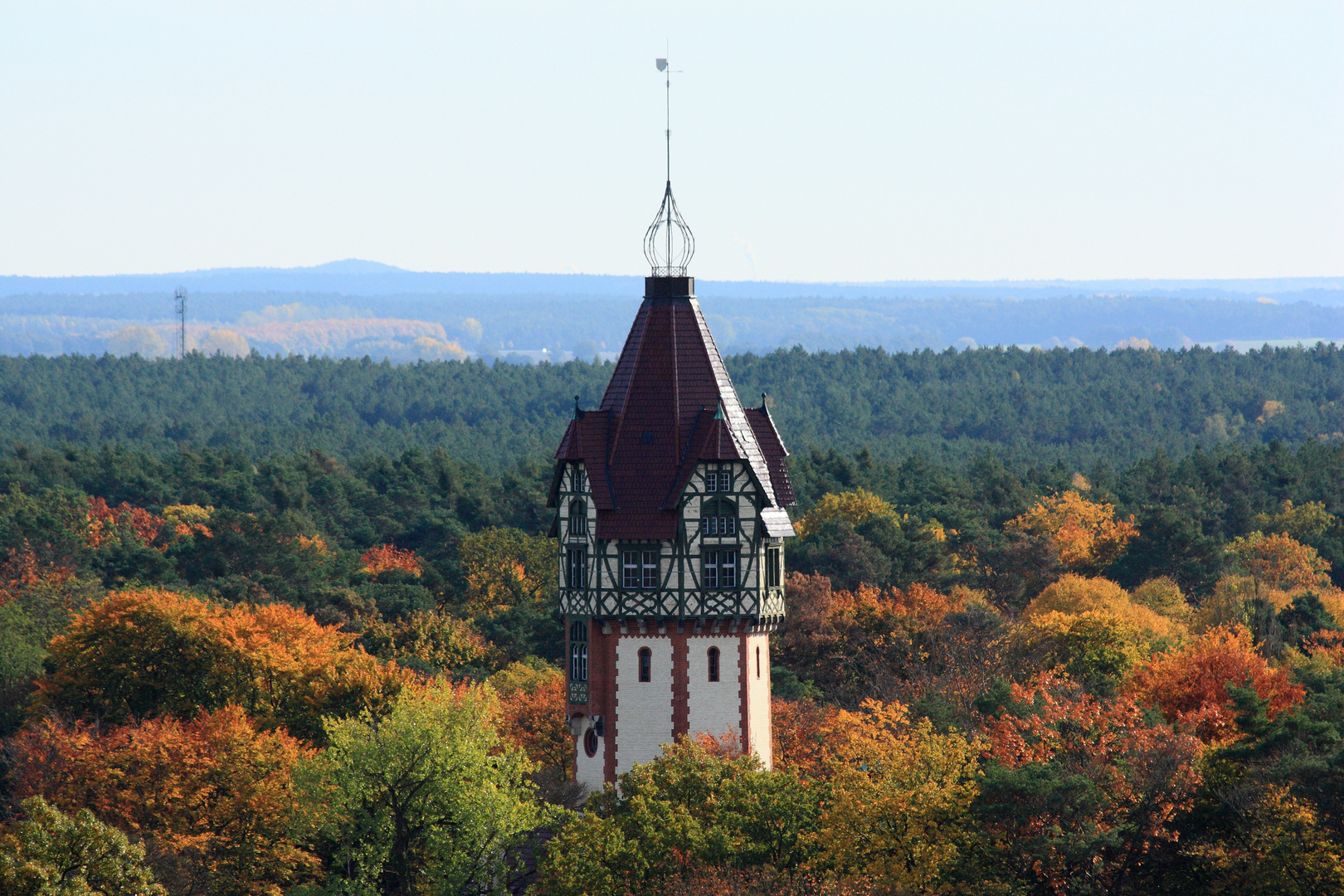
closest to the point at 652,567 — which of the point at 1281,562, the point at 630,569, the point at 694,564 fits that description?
the point at 630,569

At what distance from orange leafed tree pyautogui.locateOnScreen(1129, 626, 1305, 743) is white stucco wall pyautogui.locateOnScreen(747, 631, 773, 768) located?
1123cm

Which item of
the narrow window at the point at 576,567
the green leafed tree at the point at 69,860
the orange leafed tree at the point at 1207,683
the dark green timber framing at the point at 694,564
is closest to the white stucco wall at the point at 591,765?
the dark green timber framing at the point at 694,564

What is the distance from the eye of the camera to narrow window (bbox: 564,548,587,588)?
5397 centimetres

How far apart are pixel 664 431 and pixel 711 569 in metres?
3.96

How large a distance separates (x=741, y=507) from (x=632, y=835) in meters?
10.0

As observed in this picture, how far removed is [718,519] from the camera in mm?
53750

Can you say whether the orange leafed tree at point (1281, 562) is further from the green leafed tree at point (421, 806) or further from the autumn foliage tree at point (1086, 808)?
the green leafed tree at point (421, 806)

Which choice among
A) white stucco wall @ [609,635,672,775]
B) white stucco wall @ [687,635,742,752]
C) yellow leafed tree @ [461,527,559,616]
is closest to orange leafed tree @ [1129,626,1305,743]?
white stucco wall @ [687,635,742,752]

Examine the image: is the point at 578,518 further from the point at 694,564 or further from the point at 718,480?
the point at 718,480

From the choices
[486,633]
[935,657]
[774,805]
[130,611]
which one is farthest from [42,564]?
[774,805]

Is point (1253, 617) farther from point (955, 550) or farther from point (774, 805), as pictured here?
point (774, 805)

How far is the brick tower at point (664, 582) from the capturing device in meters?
53.4

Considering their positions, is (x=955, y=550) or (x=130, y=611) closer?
(x=130, y=611)

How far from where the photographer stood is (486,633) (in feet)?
305
